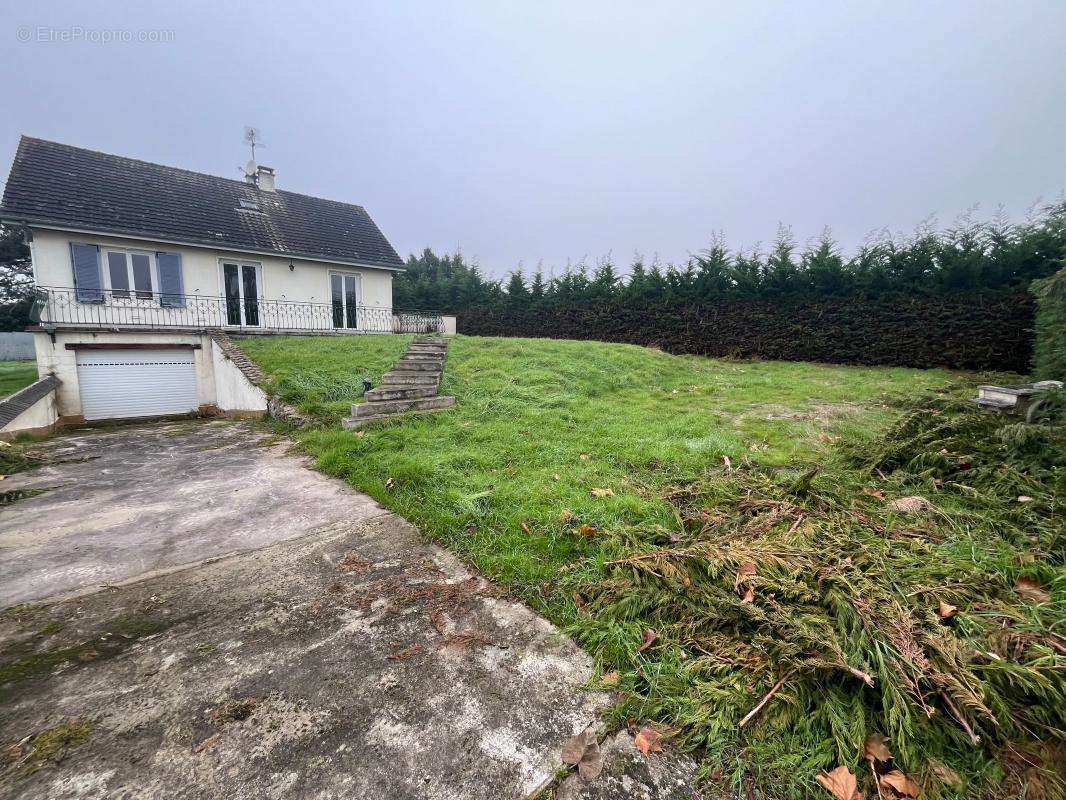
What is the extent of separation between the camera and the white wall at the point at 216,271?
1155cm

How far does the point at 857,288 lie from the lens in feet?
38.8

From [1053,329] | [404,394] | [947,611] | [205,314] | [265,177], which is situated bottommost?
[947,611]

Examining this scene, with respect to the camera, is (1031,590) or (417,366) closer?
(1031,590)

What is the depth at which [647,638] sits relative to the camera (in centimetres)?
211

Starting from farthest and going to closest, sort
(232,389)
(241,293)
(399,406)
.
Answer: (241,293) → (232,389) → (399,406)

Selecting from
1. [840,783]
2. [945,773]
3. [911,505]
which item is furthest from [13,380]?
[911,505]

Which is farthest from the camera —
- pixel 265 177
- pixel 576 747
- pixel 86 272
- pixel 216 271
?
pixel 265 177

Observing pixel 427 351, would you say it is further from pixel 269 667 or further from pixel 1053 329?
pixel 1053 329

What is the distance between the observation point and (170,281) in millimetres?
13281

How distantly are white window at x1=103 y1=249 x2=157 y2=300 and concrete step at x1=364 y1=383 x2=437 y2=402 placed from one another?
12.0 m

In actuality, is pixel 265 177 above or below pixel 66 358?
above

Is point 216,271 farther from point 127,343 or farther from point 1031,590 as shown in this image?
point 1031,590

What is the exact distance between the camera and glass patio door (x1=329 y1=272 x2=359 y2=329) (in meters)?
17.0

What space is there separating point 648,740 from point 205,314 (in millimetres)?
17136
